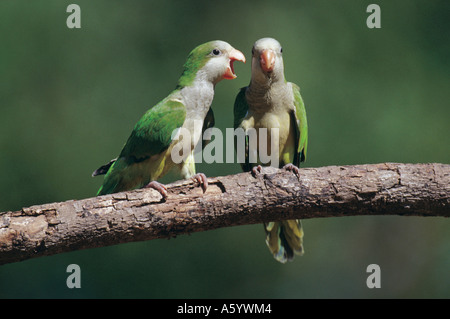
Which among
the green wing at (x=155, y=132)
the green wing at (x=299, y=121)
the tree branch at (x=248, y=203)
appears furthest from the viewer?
the green wing at (x=299, y=121)

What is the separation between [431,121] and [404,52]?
1270 millimetres

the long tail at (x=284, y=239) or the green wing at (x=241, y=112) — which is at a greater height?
the green wing at (x=241, y=112)

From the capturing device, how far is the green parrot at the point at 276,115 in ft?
14.3

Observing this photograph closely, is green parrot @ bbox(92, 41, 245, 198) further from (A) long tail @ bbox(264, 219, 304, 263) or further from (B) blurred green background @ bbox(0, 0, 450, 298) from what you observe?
(B) blurred green background @ bbox(0, 0, 450, 298)

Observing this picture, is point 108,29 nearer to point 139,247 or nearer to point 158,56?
point 158,56

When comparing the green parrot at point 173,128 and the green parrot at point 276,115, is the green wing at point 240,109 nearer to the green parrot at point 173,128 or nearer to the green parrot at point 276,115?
the green parrot at point 276,115

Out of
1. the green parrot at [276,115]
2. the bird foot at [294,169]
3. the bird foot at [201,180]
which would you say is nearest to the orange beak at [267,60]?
the green parrot at [276,115]

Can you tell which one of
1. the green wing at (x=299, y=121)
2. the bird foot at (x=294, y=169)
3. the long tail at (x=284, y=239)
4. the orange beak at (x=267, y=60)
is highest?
the orange beak at (x=267, y=60)

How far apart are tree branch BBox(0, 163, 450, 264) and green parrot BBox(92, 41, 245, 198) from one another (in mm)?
579

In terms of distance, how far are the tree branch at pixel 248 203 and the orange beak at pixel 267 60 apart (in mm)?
909

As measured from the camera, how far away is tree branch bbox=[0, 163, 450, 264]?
3426 millimetres

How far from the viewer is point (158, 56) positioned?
8617 millimetres

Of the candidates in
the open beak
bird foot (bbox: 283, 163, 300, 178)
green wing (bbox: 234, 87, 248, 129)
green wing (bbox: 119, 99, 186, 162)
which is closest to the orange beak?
the open beak

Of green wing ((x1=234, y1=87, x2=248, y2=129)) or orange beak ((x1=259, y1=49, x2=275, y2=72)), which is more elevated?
orange beak ((x1=259, y1=49, x2=275, y2=72))
